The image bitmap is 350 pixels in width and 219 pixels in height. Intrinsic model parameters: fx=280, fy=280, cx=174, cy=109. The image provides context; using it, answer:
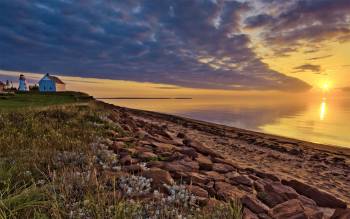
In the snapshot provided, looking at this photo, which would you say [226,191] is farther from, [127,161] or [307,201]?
[127,161]

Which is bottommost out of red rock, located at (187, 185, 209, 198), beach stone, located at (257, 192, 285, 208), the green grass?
beach stone, located at (257, 192, 285, 208)

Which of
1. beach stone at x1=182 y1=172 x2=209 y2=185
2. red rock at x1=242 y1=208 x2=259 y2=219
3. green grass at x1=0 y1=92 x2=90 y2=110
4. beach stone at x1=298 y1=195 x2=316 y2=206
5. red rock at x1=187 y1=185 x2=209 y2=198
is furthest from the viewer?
green grass at x1=0 y1=92 x2=90 y2=110

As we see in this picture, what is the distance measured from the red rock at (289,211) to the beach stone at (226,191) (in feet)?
2.26

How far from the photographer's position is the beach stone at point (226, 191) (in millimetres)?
4949

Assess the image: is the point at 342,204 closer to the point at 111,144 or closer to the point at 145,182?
the point at 145,182

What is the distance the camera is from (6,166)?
215 inches

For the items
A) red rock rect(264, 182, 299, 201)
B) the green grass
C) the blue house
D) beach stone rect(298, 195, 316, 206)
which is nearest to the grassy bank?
red rock rect(264, 182, 299, 201)

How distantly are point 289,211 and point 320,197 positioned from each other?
240cm

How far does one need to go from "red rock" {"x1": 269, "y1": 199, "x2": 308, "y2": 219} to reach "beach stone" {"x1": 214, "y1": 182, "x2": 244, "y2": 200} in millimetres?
689

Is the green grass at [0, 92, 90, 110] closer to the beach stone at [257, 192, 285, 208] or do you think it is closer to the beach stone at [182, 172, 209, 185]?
the beach stone at [182, 172, 209, 185]

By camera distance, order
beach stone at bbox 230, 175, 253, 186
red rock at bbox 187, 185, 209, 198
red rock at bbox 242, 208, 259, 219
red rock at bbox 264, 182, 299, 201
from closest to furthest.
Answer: red rock at bbox 242, 208, 259, 219
red rock at bbox 187, 185, 209, 198
red rock at bbox 264, 182, 299, 201
beach stone at bbox 230, 175, 253, 186

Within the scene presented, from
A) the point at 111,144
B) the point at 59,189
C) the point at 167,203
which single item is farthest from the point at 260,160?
the point at 59,189

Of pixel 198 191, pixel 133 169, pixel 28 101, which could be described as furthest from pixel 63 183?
pixel 28 101

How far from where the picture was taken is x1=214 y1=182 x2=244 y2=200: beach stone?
4.95 meters
